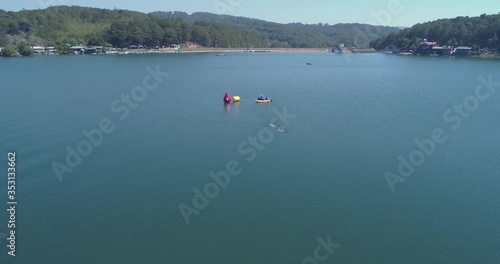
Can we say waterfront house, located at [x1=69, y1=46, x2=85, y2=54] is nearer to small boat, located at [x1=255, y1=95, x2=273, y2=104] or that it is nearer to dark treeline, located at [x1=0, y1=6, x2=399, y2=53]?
dark treeline, located at [x1=0, y1=6, x2=399, y2=53]

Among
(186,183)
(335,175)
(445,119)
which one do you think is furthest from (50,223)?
(445,119)

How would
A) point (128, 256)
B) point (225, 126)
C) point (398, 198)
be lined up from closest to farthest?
point (128, 256), point (398, 198), point (225, 126)

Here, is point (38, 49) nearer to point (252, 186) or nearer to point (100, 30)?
point (100, 30)

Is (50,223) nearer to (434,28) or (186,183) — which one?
(186,183)

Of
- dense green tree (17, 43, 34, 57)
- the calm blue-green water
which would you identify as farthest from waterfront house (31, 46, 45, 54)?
the calm blue-green water

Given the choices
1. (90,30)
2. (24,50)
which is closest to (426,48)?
(90,30)

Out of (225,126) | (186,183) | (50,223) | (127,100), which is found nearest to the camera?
(50,223)
